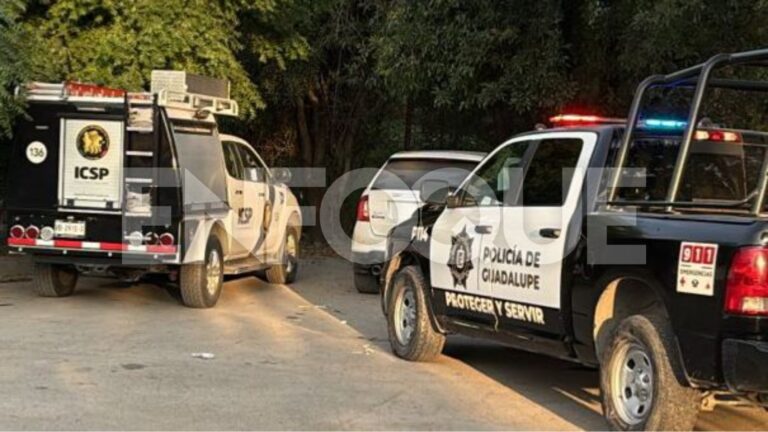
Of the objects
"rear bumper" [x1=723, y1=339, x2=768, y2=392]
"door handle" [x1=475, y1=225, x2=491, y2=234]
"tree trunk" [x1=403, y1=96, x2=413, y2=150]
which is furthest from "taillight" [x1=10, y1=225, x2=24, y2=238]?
"tree trunk" [x1=403, y1=96, x2=413, y2=150]

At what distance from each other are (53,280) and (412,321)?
5.50 m

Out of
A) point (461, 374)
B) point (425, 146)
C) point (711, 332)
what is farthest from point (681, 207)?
point (425, 146)

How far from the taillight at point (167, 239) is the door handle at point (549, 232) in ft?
17.5

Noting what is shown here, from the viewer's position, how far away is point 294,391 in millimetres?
7422

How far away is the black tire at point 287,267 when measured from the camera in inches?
573

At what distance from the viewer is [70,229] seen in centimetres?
1120

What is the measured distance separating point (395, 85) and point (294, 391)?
7.62 meters

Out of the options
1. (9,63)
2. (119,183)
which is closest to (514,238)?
(119,183)

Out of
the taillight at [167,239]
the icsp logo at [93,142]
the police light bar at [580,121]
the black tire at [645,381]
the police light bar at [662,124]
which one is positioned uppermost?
the police light bar at [580,121]

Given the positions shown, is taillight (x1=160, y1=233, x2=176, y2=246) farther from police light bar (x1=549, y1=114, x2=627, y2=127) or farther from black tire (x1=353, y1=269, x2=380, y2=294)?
police light bar (x1=549, y1=114, x2=627, y2=127)

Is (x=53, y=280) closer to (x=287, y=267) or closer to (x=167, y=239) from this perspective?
(x=167, y=239)

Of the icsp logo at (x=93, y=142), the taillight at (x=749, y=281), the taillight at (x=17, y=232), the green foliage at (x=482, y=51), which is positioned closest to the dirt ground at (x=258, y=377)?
the taillight at (x=17, y=232)

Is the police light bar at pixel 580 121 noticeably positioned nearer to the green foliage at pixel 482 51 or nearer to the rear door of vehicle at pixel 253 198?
the green foliage at pixel 482 51

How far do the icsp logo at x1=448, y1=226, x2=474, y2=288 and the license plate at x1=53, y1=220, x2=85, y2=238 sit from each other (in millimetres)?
5057
